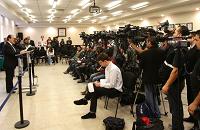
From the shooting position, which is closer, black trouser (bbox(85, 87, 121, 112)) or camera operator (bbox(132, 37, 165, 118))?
camera operator (bbox(132, 37, 165, 118))

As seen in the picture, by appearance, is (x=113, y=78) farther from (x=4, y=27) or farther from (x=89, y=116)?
(x=4, y=27)

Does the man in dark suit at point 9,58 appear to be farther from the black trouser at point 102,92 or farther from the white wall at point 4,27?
the white wall at point 4,27

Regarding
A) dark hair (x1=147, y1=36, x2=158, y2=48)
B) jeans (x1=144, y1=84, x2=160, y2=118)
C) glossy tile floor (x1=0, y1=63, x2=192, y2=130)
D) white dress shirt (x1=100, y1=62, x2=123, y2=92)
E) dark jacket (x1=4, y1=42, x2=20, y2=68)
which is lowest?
glossy tile floor (x1=0, y1=63, x2=192, y2=130)

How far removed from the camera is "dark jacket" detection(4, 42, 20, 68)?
18.2ft

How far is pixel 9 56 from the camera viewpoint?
5.62 m

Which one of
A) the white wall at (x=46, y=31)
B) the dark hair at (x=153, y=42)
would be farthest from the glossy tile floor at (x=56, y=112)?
the white wall at (x=46, y=31)

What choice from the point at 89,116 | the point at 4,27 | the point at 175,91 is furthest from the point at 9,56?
the point at 4,27

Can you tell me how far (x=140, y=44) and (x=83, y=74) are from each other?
110 inches

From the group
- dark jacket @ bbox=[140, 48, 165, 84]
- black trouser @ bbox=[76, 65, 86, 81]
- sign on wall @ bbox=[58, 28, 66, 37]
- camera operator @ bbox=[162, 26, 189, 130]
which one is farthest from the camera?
sign on wall @ bbox=[58, 28, 66, 37]

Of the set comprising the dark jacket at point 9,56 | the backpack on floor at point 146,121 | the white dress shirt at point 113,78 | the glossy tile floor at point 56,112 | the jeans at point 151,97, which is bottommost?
the glossy tile floor at point 56,112

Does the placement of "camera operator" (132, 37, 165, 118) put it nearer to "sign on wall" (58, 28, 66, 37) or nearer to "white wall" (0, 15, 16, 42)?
"white wall" (0, 15, 16, 42)

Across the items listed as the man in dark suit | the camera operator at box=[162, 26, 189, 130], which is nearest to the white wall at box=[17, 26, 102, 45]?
the man in dark suit

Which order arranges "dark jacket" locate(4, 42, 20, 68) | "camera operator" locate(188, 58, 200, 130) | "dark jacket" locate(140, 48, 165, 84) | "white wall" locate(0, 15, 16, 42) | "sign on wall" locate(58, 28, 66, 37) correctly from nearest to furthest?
"camera operator" locate(188, 58, 200, 130) < "dark jacket" locate(140, 48, 165, 84) < "dark jacket" locate(4, 42, 20, 68) < "white wall" locate(0, 15, 16, 42) < "sign on wall" locate(58, 28, 66, 37)

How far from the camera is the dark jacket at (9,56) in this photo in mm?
5547
